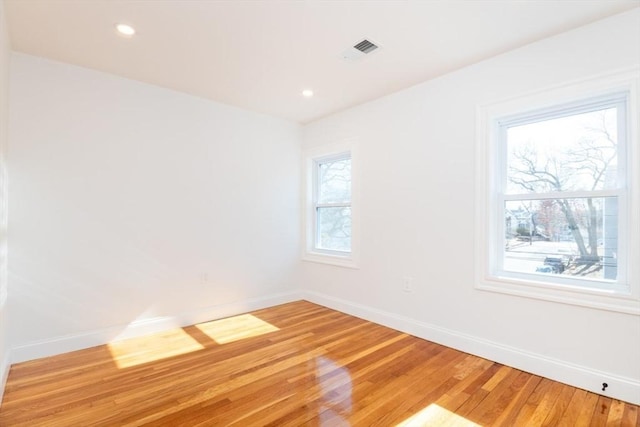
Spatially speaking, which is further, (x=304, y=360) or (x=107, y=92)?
(x=107, y=92)

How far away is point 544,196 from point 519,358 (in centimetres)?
129

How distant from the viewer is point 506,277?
2609 millimetres

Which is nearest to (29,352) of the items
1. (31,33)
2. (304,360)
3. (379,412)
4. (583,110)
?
(304,360)

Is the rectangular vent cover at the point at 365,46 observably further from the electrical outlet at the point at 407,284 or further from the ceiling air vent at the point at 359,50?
the electrical outlet at the point at 407,284

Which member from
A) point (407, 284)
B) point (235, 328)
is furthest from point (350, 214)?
point (235, 328)

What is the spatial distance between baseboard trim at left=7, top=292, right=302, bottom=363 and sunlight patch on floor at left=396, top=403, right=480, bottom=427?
251 cm

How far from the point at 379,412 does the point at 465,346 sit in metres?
1.25

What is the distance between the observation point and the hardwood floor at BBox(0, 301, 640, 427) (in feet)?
6.11

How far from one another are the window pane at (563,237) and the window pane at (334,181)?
1.95 meters

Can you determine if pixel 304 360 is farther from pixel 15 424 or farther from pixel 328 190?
pixel 328 190

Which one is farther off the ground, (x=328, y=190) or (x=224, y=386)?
(x=328, y=190)

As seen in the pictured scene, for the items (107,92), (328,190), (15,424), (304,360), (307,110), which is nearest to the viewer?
(15,424)

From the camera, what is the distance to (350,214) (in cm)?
400

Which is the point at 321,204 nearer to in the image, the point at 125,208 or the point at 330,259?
the point at 330,259
